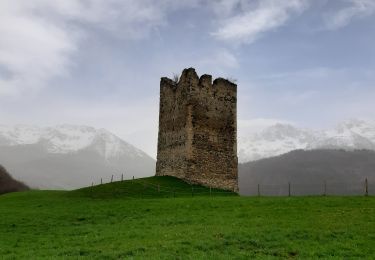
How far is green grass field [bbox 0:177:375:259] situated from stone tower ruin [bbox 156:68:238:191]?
16.2 m

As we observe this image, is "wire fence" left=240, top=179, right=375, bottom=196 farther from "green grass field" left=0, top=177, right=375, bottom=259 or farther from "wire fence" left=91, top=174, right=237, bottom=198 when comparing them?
"green grass field" left=0, top=177, right=375, bottom=259

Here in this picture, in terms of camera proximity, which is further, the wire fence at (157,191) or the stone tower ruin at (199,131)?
the stone tower ruin at (199,131)

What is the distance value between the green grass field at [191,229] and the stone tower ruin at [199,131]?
16.2m

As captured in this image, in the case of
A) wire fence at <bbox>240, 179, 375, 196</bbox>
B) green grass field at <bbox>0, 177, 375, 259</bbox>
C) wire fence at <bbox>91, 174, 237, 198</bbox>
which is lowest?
green grass field at <bbox>0, 177, 375, 259</bbox>

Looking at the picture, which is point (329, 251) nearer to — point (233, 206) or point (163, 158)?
point (233, 206)

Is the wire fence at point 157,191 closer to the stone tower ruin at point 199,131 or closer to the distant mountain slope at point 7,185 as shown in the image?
the stone tower ruin at point 199,131

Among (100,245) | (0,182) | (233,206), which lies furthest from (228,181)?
(0,182)

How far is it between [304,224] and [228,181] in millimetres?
33148

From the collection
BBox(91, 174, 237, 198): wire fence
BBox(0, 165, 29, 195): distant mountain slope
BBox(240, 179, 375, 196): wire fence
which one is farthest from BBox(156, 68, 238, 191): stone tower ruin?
BBox(0, 165, 29, 195): distant mountain slope

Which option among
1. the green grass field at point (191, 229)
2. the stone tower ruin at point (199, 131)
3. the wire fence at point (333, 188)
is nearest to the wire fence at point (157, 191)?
the stone tower ruin at point (199, 131)

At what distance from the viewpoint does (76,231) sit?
29703mm

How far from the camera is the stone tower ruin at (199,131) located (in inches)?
2319

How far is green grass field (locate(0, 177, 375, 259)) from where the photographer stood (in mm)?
22547

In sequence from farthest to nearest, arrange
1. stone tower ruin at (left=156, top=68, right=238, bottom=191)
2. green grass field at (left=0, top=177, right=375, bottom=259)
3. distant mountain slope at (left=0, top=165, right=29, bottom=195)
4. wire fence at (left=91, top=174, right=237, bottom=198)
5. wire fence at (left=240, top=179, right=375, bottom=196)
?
distant mountain slope at (left=0, top=165, right=29, bottom=195) → stone tower ruin at (left=156, top=68, right=238, bottom=191) → wire fence at (left=91, top=174, right=237, bottom=198) → wire fence at (left=240, top=179, right=375, bottom=196) → green grass field at (left=0, top=177, right=375, bottom=259)
